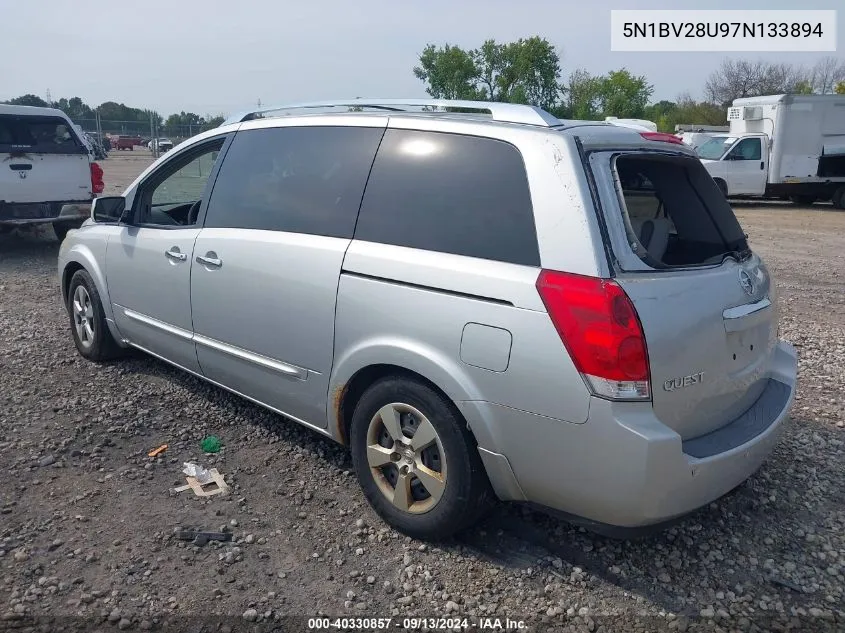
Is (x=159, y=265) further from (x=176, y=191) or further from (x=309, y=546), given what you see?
(x=309, y=546)

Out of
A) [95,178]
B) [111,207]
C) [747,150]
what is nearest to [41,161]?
[95,178]

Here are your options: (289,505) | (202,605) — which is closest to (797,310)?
(289,505)

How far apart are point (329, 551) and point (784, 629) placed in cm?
180

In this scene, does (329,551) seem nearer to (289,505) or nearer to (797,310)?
(289,505)

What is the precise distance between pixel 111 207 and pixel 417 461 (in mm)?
3066

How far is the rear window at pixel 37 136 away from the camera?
9211 millimetres

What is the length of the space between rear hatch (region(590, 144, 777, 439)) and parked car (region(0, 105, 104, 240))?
330 inches

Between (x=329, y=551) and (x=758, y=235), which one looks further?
(x=758, y=235)

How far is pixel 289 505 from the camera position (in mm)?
3455

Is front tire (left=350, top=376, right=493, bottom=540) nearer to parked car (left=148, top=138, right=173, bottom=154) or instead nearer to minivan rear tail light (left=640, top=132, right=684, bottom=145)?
minivan rear tail light (left=640, top=132, right=684, bottom=145)

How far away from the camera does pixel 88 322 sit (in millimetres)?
5305

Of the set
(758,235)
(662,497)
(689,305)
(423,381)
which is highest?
(689,305)

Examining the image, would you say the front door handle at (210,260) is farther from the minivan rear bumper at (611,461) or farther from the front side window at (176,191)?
the minivan rear bumper at (611,461)

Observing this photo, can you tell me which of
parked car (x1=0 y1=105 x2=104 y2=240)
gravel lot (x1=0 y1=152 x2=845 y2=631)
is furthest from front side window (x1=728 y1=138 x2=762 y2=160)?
gravel lot (x1=0 y1=152 x2=845 y2=631)
